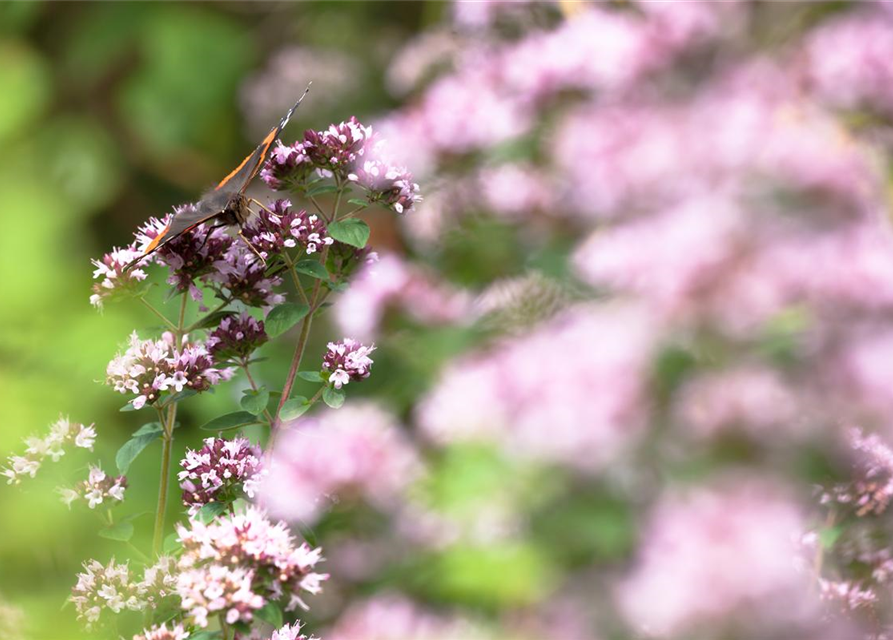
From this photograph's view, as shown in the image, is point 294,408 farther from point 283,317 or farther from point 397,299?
point 397,299

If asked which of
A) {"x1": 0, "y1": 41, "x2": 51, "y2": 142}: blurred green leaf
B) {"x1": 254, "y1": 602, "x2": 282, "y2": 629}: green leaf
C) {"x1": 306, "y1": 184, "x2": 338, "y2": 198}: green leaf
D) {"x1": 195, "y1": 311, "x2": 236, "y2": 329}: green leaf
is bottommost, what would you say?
{"x1": 254, "y1": 602, "x2": 282, "y2": 629}: green leaf

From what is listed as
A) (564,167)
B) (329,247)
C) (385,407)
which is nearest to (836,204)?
(564,167)

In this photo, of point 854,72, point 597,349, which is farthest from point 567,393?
point 854,72

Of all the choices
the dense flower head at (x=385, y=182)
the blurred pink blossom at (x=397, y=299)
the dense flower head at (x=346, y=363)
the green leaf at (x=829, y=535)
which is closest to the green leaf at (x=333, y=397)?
the dense flower head at (x=346, y=363)

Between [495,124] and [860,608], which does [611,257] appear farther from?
[495,124]

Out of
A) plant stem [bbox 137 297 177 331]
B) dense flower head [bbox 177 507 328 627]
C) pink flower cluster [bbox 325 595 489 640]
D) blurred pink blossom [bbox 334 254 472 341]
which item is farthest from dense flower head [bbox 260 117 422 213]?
blurred pink blossom [bbox 334 254 472 341]

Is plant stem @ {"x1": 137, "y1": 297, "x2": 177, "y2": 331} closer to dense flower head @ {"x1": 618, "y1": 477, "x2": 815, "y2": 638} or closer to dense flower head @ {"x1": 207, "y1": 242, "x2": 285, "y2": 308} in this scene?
dense flower head @ {"x1": 207, "y1": 242, "x2": 285, "y2": 308}
